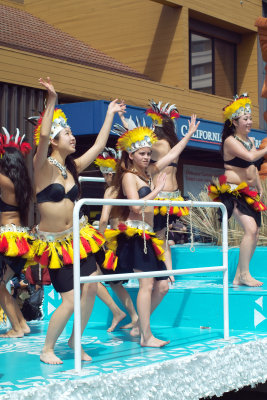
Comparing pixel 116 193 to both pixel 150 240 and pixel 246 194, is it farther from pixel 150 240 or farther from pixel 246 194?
pixel 246 194

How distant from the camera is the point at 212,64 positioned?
65.6 ft

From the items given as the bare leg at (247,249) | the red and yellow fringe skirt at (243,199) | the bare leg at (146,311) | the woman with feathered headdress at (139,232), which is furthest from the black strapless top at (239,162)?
the bare leg at (146,311)

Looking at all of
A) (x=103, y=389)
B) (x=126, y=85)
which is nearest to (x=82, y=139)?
(x=126, y=85)

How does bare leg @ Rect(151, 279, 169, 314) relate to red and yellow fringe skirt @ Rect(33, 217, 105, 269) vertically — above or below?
below

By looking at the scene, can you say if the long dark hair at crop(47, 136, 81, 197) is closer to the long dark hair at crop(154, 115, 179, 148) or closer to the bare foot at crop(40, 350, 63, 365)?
the bare foot at crop(40, 350, 63, 365)

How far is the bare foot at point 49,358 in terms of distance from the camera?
14.6 feet

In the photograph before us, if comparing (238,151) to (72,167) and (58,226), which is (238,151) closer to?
(72,167)

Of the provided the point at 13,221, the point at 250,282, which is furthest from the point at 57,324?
the point at 250,282

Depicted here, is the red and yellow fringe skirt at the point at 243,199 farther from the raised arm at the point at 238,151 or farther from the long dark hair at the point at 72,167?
the long dark hair at the point at 72,167

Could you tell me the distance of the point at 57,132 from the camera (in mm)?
4812

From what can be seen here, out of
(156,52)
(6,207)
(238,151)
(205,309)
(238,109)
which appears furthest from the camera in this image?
(156,52)

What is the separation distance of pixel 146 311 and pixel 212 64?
52.0ft

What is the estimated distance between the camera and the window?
19.2 m

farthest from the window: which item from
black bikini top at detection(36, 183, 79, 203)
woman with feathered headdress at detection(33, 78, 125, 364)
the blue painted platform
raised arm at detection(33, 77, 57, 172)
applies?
raised arm at detection(33, 77, 57, 172)
